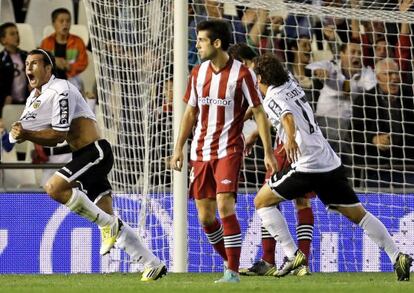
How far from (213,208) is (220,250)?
51 cm

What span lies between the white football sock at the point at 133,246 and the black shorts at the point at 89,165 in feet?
1.67

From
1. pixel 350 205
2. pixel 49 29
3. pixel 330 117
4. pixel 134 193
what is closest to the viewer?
pixel 350 205

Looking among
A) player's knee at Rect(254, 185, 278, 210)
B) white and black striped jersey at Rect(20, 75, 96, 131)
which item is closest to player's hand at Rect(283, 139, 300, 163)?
player's knee at Rect(254, 185, 278, 210)

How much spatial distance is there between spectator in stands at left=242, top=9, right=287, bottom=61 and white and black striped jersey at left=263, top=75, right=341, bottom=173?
129 inches

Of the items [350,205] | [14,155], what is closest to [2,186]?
[14,155]

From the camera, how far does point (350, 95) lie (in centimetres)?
1408

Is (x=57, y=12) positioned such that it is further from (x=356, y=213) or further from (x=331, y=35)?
(x=356, y=213)

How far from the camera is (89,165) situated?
1034 cm

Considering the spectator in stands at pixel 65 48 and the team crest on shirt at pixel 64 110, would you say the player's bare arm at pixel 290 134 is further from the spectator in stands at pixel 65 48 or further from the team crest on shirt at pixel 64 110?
the spectator in stands at pixel 65 48

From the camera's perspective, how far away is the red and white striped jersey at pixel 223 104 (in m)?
10.4

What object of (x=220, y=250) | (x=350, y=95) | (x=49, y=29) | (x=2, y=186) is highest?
(x=49, y=29)

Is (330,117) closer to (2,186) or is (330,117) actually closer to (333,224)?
(333,224)

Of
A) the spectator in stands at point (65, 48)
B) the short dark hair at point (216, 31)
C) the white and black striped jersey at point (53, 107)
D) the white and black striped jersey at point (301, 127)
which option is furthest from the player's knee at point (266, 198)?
the spectator in stands at point (65, 48)

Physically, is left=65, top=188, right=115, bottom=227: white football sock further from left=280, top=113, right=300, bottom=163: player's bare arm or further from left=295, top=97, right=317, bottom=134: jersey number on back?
left=295, top=97, right=317, bottom=134: jersey number on back
